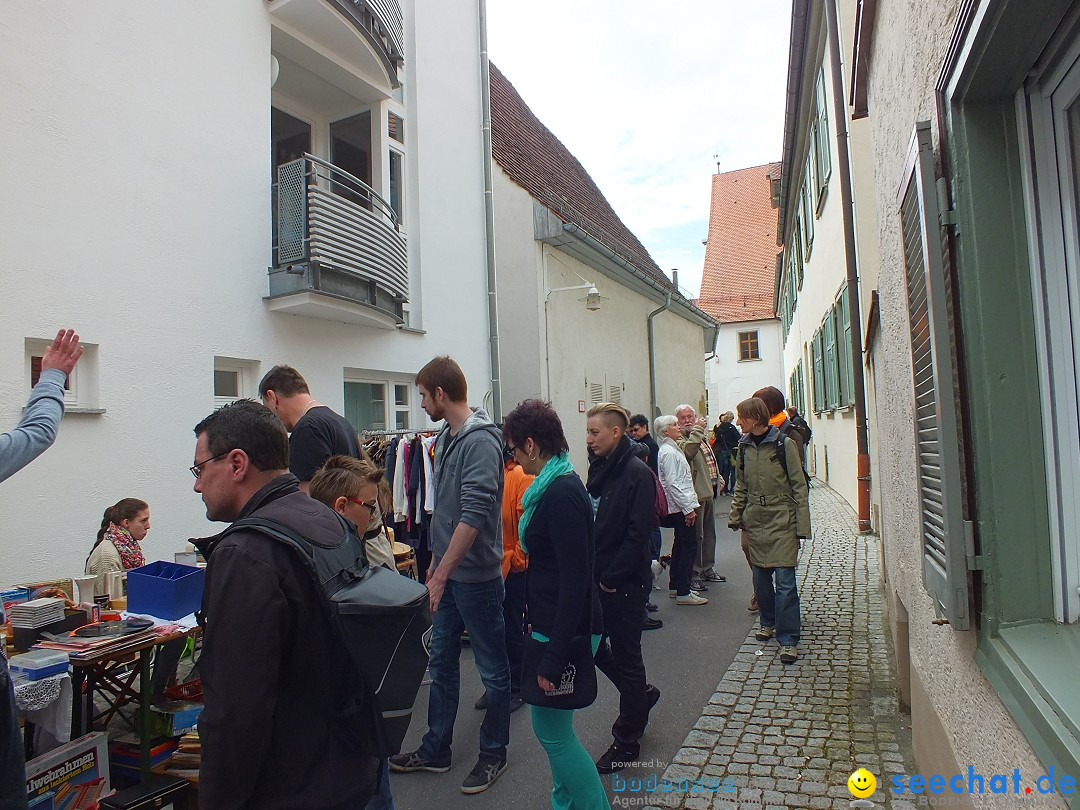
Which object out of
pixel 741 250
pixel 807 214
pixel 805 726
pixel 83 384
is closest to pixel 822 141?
pixel 807 214

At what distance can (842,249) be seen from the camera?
9.62 meters

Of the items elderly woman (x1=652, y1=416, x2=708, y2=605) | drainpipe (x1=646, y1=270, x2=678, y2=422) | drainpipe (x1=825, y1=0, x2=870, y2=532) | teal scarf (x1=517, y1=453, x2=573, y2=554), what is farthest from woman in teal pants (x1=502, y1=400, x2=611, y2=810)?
drainpipe (x1=646, y1=270, x2=678, y2=422)

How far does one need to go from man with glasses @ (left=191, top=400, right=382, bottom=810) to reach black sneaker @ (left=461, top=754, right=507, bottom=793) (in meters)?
1.75

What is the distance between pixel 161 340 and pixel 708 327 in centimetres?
2352

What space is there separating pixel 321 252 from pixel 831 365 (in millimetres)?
8500

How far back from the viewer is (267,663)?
5.73 ft

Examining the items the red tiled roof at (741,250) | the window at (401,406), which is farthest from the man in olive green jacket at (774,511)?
the red tiled roof at (741,250)

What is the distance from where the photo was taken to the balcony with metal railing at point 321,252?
719 cm

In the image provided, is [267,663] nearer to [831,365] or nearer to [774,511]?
[774,511]

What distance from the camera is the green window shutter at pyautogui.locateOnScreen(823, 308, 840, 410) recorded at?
11.2m

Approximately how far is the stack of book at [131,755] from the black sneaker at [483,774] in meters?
1.59

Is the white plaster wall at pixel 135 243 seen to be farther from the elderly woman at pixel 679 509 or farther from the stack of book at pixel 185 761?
the elderly woman at pixel 679 509

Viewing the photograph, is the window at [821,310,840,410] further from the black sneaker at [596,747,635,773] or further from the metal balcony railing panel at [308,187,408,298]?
the black sneaker at [596,747,635,773]

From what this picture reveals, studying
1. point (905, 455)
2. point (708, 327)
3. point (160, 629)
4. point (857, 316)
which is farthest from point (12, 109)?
point (708, 327)
